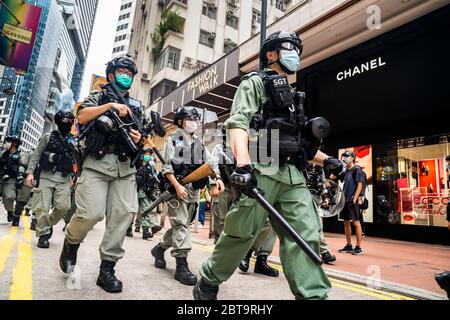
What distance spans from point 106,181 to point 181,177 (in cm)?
96

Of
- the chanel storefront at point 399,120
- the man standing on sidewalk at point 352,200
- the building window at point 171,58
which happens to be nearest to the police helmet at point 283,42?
the man standing on sidewalk at point 352,200

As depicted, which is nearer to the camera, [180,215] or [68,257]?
[68,257]

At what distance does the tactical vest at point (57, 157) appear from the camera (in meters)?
5.10

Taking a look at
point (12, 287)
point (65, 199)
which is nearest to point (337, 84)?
point (65, 199)

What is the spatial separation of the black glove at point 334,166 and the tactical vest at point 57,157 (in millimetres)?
4342

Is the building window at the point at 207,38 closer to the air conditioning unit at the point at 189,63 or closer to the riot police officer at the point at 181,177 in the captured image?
the air conditioning unit at the point at 189,63

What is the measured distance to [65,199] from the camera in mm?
5125

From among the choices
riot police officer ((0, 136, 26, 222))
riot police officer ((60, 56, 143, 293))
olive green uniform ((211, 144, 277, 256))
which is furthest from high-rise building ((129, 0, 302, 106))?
riot police officer ((60, 56, 143, 293))

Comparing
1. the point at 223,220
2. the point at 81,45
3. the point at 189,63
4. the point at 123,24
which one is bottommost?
the point at 223,220

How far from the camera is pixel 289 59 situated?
245 cm

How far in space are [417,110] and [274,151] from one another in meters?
7.71

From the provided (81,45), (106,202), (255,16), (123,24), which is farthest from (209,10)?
(81,45)

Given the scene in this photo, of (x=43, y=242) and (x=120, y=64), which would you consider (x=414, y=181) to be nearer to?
(x=120, y=64)

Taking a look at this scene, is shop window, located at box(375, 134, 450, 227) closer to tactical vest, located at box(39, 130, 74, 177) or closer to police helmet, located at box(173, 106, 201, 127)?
police helmet, located at box(173, 106, 201, 127)
